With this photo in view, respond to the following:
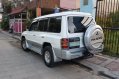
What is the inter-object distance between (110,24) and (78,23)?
246 centimetres

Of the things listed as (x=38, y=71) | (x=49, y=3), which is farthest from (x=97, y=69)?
(x=49, y=3)

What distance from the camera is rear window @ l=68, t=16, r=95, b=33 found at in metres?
6.46

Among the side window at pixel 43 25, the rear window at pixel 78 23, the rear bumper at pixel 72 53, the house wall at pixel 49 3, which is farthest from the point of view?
the house wall at pixel 49 3

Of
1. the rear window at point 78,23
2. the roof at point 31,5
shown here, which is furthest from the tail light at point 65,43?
the roof at point 31,5

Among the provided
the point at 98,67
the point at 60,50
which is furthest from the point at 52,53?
the point at 98,67

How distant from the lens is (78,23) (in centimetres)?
669

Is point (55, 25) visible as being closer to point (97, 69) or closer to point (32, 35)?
point (97, 69)

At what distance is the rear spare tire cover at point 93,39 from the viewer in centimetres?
A: 644

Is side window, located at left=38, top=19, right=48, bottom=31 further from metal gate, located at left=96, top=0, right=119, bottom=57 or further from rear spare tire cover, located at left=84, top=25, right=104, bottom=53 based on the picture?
metal gate, located at left=96, top=0, right=119, bottom=57

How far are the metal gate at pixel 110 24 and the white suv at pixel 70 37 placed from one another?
1718 millimetres

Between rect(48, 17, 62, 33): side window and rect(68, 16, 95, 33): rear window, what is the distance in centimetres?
38

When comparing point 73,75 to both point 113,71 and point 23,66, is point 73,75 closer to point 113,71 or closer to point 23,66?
point 113,71

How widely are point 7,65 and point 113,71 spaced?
13.5ft

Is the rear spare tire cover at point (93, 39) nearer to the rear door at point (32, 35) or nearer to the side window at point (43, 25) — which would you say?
the side window at point (43, 25)
